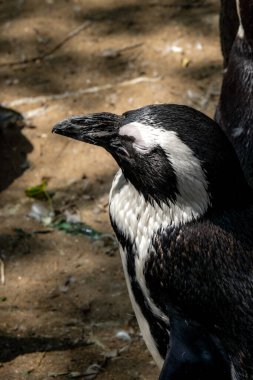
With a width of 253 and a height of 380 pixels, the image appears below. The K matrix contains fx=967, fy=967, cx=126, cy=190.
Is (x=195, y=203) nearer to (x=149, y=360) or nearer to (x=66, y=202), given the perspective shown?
(x=149, y=360)

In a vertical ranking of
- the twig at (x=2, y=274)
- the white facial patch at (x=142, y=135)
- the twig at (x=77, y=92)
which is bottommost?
the twig at (x=2, y=274)

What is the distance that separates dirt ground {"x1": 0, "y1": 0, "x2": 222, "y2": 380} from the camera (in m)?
3.82

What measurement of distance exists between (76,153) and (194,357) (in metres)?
2.14

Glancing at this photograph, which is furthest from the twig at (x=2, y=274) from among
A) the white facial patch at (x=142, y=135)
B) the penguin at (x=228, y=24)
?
the white facial patch at (x=142, y=135)

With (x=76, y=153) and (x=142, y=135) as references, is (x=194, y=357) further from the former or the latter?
(x=76, y=153)

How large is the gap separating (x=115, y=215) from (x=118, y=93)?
86.2 inches

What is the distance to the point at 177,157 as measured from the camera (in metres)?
2.72

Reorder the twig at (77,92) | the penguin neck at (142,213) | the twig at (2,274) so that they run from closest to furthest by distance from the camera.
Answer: the penguin neck at (142,213) < the twig at (2,274) < the twig at (77,92)

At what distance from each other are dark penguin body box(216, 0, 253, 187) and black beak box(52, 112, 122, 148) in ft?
3.10

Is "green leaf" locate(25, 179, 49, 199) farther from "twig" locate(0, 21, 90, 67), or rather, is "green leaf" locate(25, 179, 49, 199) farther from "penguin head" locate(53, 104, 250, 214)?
"penguin head" locate(53, 104, 250, 214)

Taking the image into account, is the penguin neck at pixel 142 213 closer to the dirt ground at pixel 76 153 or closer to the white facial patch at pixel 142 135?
the white facial patch at pixel 142 135

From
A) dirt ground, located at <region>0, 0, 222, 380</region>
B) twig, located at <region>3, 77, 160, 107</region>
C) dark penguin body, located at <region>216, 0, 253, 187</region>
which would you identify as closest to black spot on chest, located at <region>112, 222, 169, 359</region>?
dirt ground, located at <region>0, 0, 222, 380</region>

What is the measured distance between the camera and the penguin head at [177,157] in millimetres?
2709

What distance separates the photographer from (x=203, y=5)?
18.8ft
